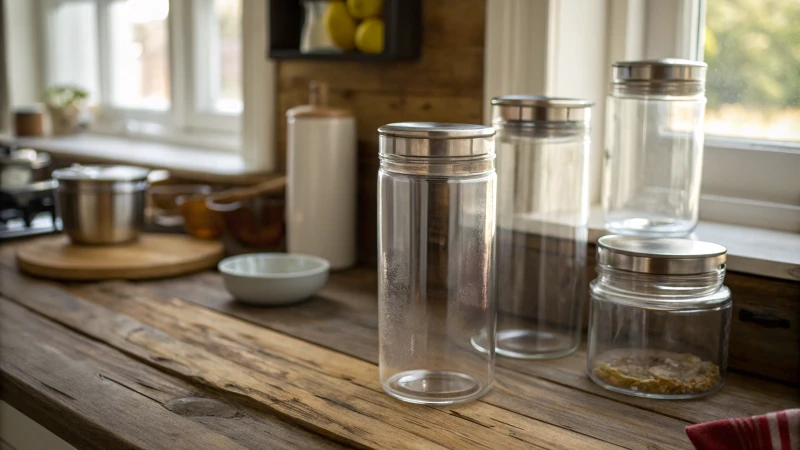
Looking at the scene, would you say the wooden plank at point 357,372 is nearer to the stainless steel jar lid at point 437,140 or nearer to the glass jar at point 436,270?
the glass jar at point 436,270

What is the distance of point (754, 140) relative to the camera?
1.30m

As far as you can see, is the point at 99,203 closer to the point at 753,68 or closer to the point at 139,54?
the point at 753,68

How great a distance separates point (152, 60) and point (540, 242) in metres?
1.91

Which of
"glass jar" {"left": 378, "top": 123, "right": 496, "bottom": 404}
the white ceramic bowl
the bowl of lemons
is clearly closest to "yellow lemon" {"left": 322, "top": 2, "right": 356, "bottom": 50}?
the bowl of lemons

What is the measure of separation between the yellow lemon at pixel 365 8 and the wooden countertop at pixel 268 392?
54 centimetres

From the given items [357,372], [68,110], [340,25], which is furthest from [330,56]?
[68,110]

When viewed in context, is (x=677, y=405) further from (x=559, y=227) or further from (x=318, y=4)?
(x=318, y=4)

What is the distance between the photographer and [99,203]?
154 centimetres

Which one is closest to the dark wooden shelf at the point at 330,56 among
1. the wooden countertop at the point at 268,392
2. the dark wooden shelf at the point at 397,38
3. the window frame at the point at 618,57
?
the dark wooden shelf at the point at 397,38

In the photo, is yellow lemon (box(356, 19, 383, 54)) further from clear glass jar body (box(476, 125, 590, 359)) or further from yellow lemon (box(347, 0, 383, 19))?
clear glass jar body (box(476, 125, 590, 359))

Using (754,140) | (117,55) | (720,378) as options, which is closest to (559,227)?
(720,378)

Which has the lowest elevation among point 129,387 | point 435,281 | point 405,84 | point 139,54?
point 129,387

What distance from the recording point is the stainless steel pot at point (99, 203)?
1.52 metres

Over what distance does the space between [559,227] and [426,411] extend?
1.15ft
